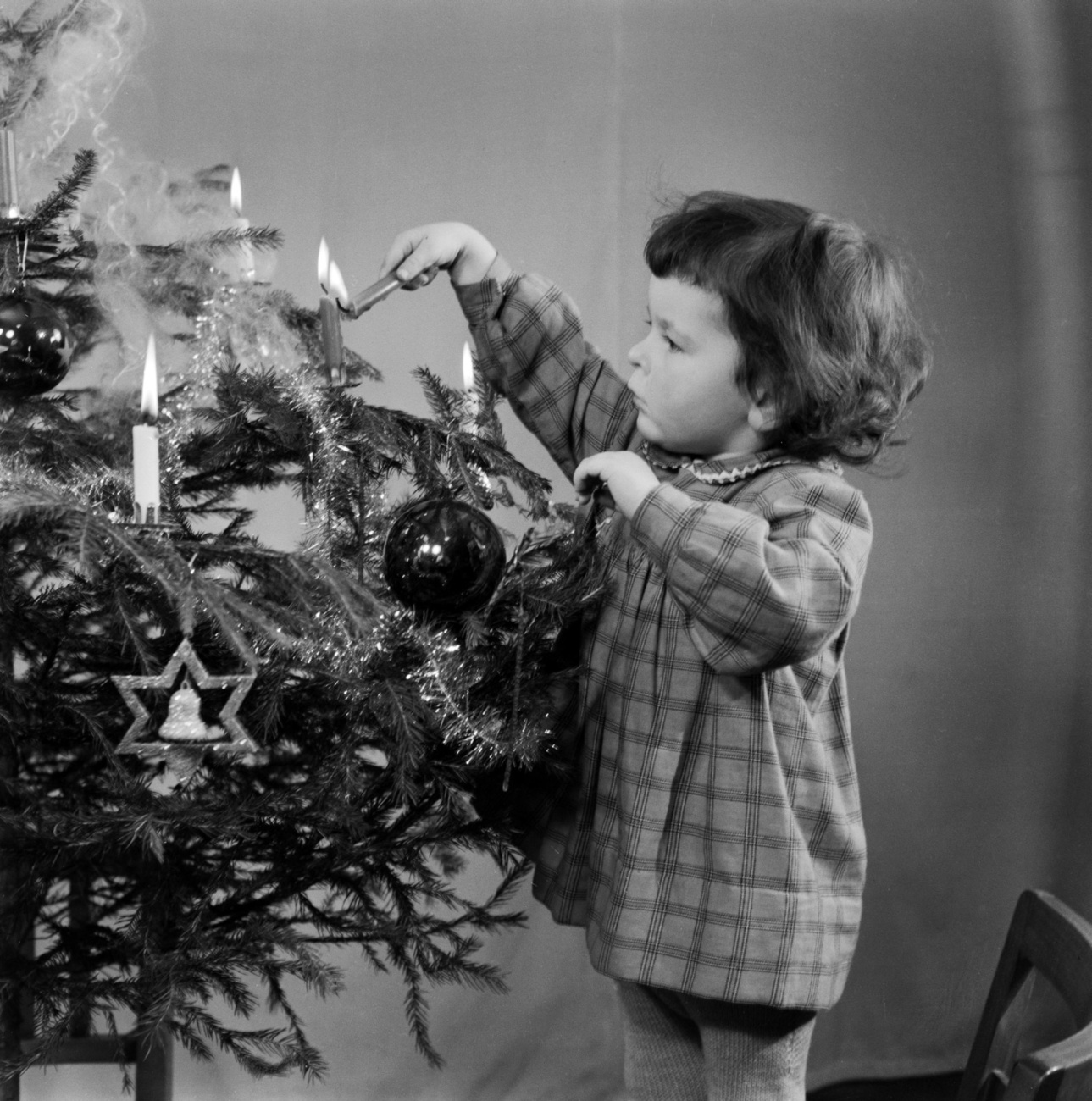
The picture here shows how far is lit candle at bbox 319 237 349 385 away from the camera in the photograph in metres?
0.88

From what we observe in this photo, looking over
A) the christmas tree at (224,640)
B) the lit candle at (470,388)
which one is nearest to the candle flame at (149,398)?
the christmas tree at (224,640)

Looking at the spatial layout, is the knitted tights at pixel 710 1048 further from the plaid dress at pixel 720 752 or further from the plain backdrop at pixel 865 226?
the plain backdrop at pixel 865 226

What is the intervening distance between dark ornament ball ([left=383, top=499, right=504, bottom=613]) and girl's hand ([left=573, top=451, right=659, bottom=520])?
164mm

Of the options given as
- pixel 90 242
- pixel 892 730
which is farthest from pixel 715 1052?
pixel 892 730

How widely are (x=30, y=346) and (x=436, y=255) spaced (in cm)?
40

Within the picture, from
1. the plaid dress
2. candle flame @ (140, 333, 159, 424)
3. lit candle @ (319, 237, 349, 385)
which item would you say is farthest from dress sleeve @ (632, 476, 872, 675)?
candle flame @ (140, 333, 159, 424)

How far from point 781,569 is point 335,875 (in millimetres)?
371

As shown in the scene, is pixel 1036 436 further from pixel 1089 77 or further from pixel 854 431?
pixel 854 431

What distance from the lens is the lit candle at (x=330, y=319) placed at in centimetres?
88

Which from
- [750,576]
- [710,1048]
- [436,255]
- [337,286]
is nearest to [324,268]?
[337,286]

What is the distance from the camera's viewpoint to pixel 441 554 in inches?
30.9

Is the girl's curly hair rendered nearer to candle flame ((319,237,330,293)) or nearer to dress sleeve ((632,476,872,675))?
dress sleeve ((632,476,872,675))

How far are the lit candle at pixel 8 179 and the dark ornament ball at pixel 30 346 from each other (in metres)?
0.08

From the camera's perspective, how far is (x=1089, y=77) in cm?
172
